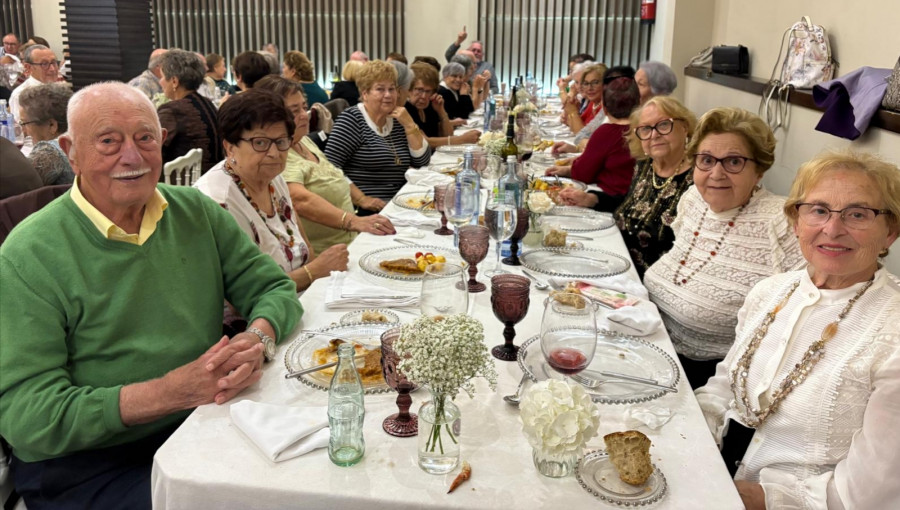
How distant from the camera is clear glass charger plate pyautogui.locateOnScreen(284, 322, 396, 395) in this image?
146 cm

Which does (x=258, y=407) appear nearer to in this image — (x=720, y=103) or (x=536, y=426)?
(x=536, y=426)

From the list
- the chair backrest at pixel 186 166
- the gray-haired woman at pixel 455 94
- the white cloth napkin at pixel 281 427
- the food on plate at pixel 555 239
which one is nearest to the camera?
the white cloth napkin at pixel 281 427

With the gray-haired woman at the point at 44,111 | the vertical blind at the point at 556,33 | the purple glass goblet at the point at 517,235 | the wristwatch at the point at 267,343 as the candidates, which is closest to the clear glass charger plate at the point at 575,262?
the purple glass goblet at the point at 517,235

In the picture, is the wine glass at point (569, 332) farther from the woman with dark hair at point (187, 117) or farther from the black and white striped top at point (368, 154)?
the woman with dark hair at point (187, 117)

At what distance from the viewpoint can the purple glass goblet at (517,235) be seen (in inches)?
89.4

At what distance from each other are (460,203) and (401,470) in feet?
4.23

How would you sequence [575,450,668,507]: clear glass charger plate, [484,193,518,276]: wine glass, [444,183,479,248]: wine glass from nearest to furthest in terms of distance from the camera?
1. [575,450,668,507]: clear glass charger plate
2. [484,193,518,276]: wine glass
3. [444,183,479,248]: wine glass

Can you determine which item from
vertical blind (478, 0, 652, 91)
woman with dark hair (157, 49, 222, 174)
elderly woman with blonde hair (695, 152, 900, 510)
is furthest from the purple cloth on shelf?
vertical blind (478, 0, 652, 91)

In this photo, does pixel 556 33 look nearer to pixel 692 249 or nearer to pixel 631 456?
pixel 692 249

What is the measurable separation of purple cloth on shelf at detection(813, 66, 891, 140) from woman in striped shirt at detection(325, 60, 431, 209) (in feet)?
7.12

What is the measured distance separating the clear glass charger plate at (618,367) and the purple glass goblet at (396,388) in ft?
0.93

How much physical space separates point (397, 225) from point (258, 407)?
5.23 ft

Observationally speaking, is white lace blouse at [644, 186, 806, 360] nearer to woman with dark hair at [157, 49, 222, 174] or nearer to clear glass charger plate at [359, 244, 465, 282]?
clear glass charger plate at [359, 244, 465, 282]

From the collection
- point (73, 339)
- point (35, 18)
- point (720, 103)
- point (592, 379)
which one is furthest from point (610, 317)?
point (35, 18)
